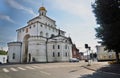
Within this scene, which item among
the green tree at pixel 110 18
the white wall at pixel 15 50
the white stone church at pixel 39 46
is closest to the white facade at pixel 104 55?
the white stone church at pixel 39 46

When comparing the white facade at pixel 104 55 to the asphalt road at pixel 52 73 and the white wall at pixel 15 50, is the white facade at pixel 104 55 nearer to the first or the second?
the white wall at pixel 15 50

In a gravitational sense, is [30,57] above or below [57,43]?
below

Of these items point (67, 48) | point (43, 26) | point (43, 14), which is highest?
point (43, 14)

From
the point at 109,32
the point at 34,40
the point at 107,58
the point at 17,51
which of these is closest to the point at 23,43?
the point at 17,51

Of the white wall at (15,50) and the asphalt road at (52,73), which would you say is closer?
the asphalt road at (52,73)

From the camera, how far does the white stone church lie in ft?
177

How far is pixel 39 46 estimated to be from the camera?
5400 cm

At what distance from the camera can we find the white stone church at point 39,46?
53875mm

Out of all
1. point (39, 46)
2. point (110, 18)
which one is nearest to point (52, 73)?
point (110, 18)

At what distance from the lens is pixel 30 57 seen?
53.9m

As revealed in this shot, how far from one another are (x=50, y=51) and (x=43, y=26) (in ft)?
35.2

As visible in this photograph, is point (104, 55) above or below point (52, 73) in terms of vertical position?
above

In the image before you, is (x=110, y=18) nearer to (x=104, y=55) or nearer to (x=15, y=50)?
(x=104, y=55)

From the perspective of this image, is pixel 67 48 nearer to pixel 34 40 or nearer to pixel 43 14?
pixel 34 40
